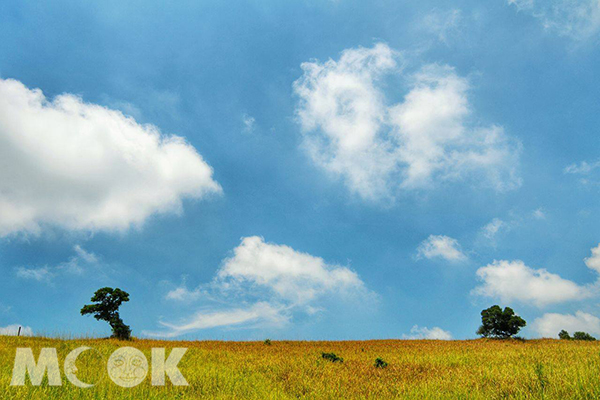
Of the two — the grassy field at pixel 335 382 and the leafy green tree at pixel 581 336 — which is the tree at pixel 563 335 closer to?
the leafy green tree at pixel 581 336

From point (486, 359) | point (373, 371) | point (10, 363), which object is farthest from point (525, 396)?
point (10, 363)

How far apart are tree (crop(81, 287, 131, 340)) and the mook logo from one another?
10.5 meters

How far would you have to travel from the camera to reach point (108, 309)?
82.5 ft

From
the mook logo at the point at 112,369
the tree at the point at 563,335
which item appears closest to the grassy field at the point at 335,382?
the mook logo at the point at 112,369

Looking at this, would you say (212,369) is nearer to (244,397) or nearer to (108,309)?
(244,397)

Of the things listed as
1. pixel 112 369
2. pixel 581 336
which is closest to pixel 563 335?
pixel 581 336

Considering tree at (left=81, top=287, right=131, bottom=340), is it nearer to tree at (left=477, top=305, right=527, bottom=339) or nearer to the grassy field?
the grassy field

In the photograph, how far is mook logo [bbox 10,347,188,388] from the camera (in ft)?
31.4

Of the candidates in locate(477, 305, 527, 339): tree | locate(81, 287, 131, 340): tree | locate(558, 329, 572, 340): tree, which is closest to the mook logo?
locate(81, 287, 131, 340): tree

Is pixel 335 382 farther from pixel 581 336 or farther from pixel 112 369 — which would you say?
pixel 581 336

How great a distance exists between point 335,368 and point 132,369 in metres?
6.91

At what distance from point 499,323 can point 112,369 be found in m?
30.9

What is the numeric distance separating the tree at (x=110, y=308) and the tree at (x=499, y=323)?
2895cm

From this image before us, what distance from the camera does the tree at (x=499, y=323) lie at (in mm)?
30578
